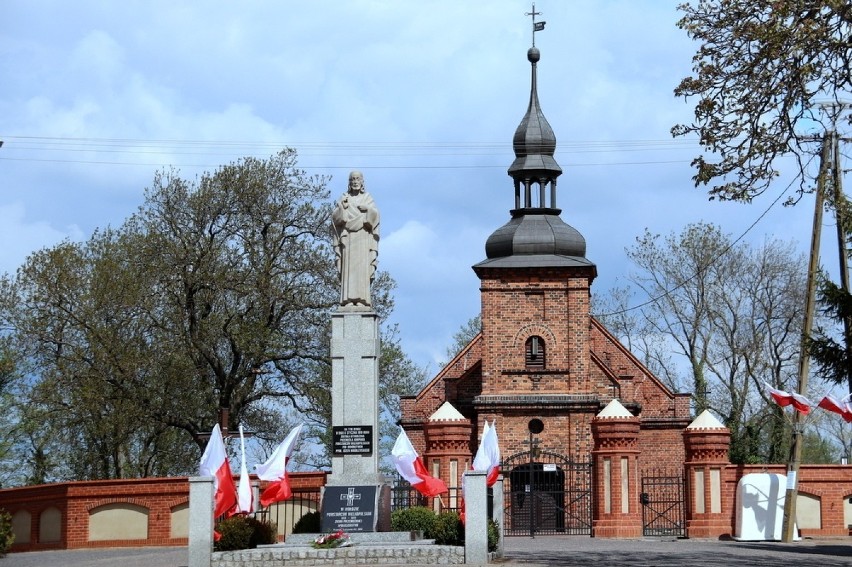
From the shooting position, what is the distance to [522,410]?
134ft

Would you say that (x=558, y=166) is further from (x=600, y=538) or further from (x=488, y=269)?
(x=600, y=538)

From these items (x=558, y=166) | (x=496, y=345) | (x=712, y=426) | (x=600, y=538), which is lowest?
(x=600, y=538)

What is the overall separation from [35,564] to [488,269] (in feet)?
70.1

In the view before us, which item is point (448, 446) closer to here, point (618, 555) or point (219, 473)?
point (618, 555)

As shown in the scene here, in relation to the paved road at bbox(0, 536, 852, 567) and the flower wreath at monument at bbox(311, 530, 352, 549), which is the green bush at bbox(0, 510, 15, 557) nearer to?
the paved road at bbox(0, 536, 852, 567)

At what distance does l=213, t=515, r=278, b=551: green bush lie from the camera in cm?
2048

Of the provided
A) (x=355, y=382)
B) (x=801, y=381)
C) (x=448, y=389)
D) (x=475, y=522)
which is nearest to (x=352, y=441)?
(x=355, y=382)

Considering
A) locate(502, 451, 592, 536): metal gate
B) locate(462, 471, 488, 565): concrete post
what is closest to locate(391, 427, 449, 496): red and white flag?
locate(462, 471, 488, 565): concrete post

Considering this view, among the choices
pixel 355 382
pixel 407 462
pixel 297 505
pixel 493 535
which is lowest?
pixel 493 535

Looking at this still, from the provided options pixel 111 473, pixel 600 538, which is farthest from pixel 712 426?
pixel 111 473

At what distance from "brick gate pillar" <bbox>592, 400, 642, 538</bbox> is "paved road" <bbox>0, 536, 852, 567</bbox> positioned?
4.62 feet

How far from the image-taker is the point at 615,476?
107 ft

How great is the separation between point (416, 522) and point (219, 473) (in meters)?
3.27

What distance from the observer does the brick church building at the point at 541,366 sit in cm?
4084
